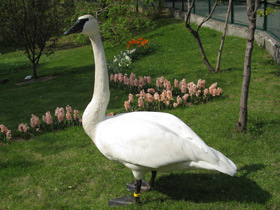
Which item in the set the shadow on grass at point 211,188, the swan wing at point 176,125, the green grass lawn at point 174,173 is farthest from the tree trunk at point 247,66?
the swan wing at point 176,125

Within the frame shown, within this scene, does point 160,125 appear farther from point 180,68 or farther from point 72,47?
point 72,47

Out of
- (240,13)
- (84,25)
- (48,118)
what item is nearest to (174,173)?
(84,25)

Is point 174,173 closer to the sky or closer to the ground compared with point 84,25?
closer to the ground

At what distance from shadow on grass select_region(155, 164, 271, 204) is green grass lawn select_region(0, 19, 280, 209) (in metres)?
0.01

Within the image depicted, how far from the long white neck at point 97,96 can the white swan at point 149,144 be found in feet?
0.04

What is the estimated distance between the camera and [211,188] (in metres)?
4.43

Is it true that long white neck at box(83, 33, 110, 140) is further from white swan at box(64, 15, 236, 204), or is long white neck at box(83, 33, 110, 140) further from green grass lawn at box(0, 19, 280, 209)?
green grass lawn at box(0, 19, 280, 209)

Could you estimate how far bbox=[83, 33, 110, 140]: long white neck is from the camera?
4215 mm

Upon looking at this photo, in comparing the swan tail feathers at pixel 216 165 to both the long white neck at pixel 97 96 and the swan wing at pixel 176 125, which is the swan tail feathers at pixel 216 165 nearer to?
the swan wing at pixel 176 125

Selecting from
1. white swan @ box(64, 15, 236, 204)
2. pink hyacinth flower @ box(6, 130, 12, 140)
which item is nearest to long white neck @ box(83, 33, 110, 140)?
white swan @ box(64, 15, 236, 204)

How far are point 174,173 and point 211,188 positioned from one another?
74cm

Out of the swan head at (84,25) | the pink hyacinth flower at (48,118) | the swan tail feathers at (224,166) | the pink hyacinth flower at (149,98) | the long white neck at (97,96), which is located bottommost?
the pink hyacinth flower at (48,118)

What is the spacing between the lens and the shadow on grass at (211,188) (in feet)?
13.7

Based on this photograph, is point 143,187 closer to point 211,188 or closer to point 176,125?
point 211,188
